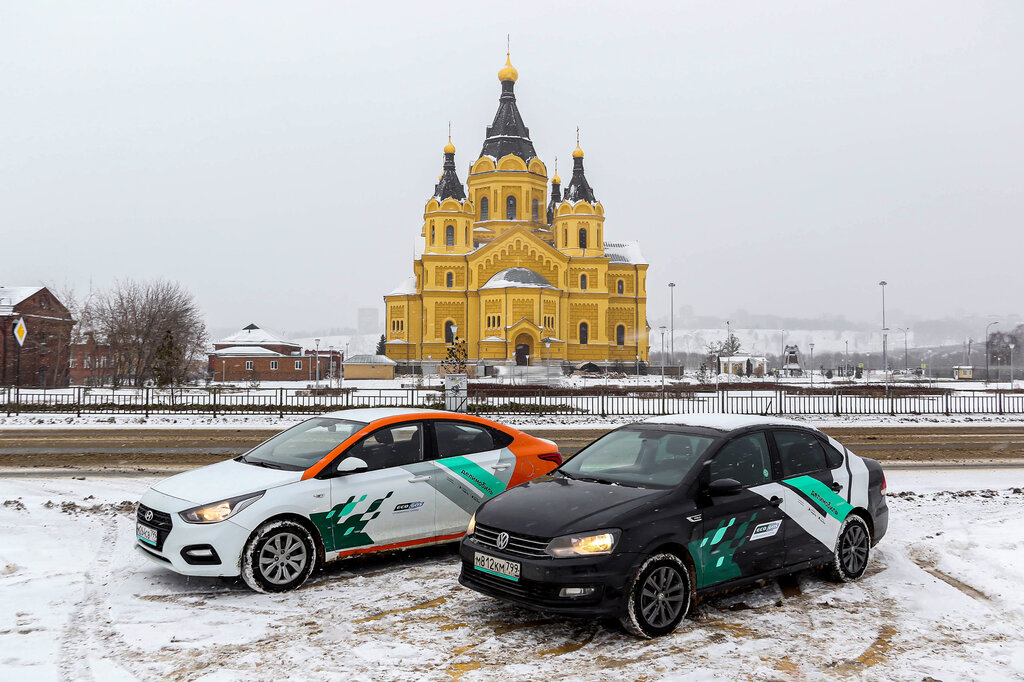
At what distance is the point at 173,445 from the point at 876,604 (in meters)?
15.7

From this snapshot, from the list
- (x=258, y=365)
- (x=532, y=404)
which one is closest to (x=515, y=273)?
(x=258, y=365)

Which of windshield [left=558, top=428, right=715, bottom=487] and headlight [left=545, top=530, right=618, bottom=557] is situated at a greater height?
windshield [left=558, top=428, right=715, bottom=487]

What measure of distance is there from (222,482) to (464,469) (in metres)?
2.32

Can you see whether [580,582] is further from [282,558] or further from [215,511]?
[215,511]

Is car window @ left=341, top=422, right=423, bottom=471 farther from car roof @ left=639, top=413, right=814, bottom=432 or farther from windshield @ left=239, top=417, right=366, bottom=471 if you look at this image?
car roof @ left=639, top=413, right=814, bottom=432

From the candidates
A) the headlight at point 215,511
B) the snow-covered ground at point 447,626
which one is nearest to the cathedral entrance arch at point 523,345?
the snow-covered ground at point 447,626

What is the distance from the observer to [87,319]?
58781mm

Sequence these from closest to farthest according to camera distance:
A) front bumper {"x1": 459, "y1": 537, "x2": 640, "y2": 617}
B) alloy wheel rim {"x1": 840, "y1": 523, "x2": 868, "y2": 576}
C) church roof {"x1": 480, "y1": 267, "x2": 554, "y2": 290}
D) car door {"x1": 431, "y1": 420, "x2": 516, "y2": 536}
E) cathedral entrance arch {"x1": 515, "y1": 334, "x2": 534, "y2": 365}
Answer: front bumper {"x1": 459, "y1": 537, "x2": 640, "y2": 617} < alloy wheel rim {"x1": 840, "y1": 523, "x2": 868, "y2": 576} < car door {"x1": 431, "y1": 420, "x2": 516, "y2": 536} < cathedral entrance arch {"x1": 515, "y1": 334, "x2": 534, "y2": 365} < church roof {"x1": 480, "y1": 267, "x2": 554, "y2": 290}

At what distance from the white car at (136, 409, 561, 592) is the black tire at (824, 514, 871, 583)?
3.05 metres

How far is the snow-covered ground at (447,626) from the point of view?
4844 mm

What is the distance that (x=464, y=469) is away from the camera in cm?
769

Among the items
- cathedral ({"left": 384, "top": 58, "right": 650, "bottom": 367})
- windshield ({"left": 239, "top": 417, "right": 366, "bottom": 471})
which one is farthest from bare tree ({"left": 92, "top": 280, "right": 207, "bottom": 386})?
windshield ({"left": 239, "top": 417, "right": 366, "bottom": 471})

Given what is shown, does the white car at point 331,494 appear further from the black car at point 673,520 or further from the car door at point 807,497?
the car door at point 807,497

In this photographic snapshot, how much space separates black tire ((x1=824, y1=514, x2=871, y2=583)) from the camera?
689 cm
